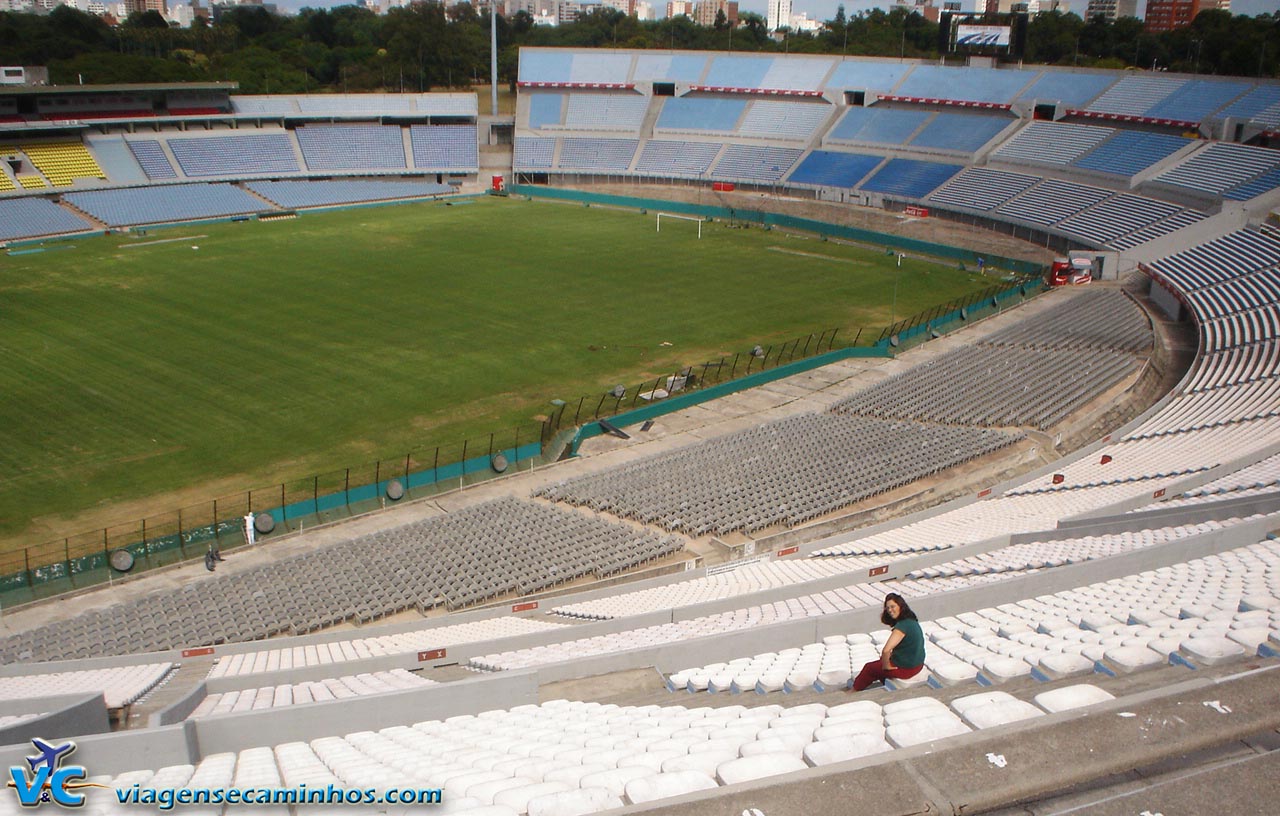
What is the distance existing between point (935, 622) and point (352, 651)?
10.5m

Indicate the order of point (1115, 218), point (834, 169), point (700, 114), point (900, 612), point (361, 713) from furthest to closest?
point (700, 114)
point (834, 169)
point (1115, 218)
point (361, 713)
point (900, 612)

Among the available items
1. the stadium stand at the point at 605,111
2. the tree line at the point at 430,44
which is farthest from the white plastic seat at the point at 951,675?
the tree line at the point at 430,44

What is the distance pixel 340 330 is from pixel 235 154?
4459 cm

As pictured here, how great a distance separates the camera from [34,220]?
223ft

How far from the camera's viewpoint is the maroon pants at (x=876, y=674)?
33.2ft

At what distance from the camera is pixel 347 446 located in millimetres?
33562

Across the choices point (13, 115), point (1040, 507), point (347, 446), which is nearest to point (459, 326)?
point (347, 446)

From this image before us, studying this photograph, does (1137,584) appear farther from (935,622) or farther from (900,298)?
(900,298)

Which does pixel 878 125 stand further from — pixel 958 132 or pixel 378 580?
pixel 378 580

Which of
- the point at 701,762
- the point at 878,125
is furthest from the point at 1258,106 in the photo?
the point at 701,762

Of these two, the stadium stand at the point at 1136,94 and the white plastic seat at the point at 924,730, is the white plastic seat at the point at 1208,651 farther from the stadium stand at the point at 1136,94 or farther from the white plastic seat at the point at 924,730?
the stadium stand at the point at 1136,94

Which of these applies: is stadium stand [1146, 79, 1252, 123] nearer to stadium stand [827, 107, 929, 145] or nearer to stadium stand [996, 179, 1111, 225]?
stadium stand [996, 179, 1111, 225]

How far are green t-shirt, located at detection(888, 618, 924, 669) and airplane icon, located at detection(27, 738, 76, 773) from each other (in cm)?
731

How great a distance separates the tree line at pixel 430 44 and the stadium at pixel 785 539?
3100 cm
